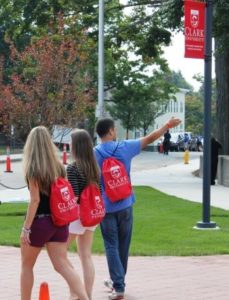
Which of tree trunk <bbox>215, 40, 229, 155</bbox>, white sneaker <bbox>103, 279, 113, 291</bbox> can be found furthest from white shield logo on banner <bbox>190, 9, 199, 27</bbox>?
tree trunk <bbox>215, 40, 229, 155</bbox>

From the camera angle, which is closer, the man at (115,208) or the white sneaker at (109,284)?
the man at (115,208)

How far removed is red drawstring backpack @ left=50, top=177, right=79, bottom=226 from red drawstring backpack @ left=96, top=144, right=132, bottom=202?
3.84 feet

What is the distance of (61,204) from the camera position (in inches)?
266

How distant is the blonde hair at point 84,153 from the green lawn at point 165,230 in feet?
11.4

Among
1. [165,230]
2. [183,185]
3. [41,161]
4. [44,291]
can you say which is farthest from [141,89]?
[44,291]

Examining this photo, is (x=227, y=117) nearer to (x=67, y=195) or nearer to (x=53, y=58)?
(x=53, y=58)

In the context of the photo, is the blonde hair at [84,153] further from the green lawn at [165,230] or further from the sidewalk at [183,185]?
the sidewalk at [183,185]

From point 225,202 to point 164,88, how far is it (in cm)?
3983

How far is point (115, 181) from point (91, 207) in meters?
0.57

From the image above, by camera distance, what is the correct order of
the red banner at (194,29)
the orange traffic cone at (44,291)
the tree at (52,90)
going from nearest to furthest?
the orange traffic cone at (44,291) < the red banner at (194,29) < the tree at (52,90)

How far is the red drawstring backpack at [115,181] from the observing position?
8008 mm

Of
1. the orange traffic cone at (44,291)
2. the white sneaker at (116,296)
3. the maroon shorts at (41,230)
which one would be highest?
the maroon shorts at (41,230)

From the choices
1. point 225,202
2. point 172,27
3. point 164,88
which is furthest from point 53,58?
point 164,88

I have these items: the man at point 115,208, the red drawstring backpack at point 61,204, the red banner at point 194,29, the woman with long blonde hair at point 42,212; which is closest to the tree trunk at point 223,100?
the red banner at point 194,29
